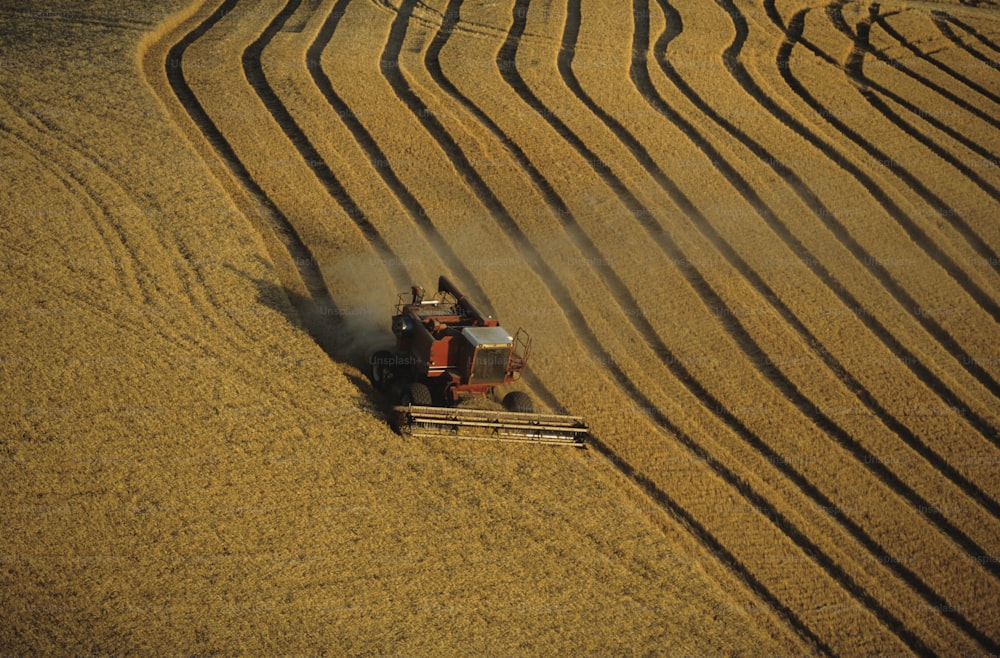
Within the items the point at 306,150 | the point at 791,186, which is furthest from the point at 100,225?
the point at 791,186

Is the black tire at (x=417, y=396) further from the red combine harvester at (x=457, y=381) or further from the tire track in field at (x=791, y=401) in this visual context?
the tire track in field at (x=791, y=401)

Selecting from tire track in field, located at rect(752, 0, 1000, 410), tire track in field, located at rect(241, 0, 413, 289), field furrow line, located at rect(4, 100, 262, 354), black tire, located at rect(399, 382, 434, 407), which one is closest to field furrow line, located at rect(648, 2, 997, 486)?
tire track in field, located at rect(752, 0, 1000, 410)

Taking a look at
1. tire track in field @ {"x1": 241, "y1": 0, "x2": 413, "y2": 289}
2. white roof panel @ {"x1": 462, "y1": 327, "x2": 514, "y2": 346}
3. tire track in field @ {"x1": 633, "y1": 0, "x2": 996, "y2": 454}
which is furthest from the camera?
tire track in field @ {"x1": 241, "y1": 0, "x2": 413, "y2": 289}

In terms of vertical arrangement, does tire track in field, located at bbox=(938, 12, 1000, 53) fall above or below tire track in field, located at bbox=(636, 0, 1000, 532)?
above

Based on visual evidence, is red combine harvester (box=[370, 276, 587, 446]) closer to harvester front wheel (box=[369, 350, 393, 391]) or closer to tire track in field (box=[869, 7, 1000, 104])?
harvester front wheel (box=[369, 350, 393, 391])

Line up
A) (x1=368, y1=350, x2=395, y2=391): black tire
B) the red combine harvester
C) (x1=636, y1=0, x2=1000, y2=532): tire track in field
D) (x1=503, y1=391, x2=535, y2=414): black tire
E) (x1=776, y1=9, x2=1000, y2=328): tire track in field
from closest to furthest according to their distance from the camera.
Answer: the red combine harvester < (x1=503, y1=391, x2=535, y2=414): black tire < (x1=368, y1=350, x2=395, y2=391): black tire < (x1=636, y1=0, x2=1000, y2=532): tire track in field < (x1=776, y1=9, x2=1000, y2=328): tire track in field

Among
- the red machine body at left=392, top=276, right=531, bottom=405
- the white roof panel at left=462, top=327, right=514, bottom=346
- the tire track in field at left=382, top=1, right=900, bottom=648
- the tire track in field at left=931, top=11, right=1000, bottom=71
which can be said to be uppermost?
the tire track in field at left=931, top=11, right=1000, bottom=71

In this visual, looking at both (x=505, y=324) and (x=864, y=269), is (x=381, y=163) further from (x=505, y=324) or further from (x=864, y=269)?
(x=864, y=269)
